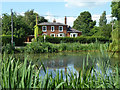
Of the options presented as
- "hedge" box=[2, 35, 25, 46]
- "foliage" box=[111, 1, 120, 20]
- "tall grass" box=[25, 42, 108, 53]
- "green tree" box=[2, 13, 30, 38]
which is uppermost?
"foliage" box=[111, 1, 120, 20]

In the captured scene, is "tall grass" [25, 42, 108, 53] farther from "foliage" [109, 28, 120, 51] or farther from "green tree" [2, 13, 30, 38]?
"green tree" [2, 13, 30, 38]

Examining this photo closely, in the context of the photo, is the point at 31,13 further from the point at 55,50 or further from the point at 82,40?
the point at 55,50

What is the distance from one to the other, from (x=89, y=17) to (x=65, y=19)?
42.4ft

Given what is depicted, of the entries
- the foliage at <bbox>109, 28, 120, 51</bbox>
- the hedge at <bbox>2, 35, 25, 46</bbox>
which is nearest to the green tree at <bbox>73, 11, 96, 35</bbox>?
the hedge at <bbox>2, 35, 25, 46</bbox>

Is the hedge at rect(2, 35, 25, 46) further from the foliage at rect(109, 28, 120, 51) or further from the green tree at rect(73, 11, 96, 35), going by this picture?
the green tree at rect(73, 11, 96, 35)

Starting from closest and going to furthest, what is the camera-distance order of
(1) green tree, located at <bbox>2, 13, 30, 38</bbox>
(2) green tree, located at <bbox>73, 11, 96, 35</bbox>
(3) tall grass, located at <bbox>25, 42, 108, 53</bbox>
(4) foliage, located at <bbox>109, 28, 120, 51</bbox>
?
(4) foliage, located at <bbox>109, 28, 120, 51</bbox>
(3) tall grass, located at <bbox>25, 42, 108, 53</bbox>
(1) green tree, located at <bbox>2, 13, 30, 38</bbox>
(2) green tree, located at <bbox>73, 11, 96, 35</bbox>

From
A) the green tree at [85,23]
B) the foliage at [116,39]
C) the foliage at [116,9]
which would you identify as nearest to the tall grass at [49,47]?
the foliage at [116,39]

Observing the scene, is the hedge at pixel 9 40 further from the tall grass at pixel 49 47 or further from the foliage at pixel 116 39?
the foliage at pixel 116 39

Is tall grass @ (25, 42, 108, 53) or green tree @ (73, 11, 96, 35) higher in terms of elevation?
green tree @ (73, 11, 96, 35)

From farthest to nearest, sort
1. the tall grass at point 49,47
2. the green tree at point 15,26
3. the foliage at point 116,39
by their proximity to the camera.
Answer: the green tree at point 15,26
the tall grass at point 49,47
the foliage at point 116,39

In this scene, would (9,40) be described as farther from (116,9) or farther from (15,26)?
(116,9)

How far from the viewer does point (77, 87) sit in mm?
2613

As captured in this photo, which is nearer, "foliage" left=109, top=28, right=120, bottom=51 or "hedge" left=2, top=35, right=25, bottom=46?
"foliage" left=109, top=28, right=120, bottom=51

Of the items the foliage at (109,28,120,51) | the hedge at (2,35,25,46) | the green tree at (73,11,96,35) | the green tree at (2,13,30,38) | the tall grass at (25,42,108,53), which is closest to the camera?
the foliage at (109,28,120,51)
